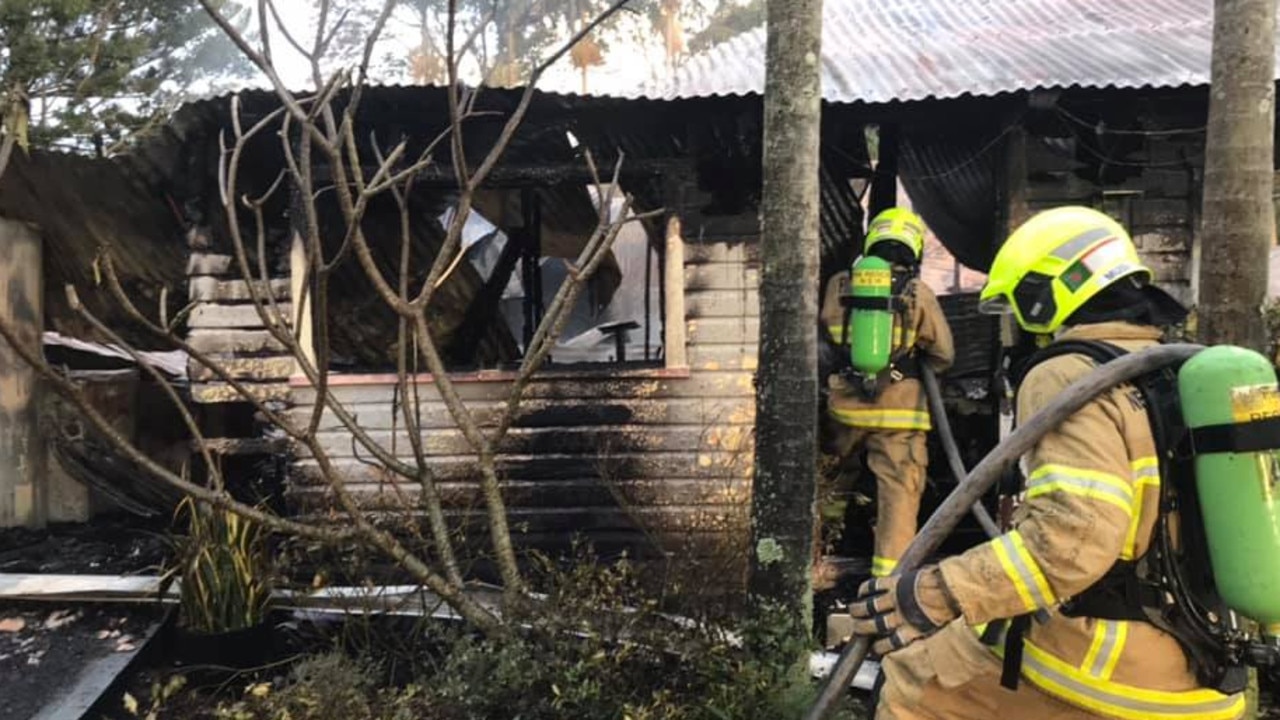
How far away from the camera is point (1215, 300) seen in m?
3.12

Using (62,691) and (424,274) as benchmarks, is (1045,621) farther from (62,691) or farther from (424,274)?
(424,274)

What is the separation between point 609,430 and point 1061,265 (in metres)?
3.78

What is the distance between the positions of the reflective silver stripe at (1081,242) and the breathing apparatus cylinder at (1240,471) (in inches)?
15.2

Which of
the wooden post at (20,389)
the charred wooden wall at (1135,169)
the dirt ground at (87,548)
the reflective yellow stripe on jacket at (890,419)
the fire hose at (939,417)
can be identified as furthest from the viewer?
the wooden post at (20,389)

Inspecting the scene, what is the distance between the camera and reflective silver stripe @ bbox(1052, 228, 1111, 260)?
211cm

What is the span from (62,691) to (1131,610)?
14.1 feet

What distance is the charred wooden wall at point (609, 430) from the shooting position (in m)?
5.61

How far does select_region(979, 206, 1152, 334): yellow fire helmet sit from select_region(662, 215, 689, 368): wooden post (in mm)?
3376

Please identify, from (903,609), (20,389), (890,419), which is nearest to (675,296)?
(890,419)

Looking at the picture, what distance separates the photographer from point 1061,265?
2.14 meters

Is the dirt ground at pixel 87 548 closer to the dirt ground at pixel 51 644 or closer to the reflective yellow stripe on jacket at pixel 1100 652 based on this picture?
the dirt ground at pixel 51 644

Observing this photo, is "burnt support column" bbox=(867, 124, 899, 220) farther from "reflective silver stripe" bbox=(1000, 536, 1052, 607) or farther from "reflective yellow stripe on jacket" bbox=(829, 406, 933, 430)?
"reflective silver stripe" bbox=(1000, 536, 1052, 607)

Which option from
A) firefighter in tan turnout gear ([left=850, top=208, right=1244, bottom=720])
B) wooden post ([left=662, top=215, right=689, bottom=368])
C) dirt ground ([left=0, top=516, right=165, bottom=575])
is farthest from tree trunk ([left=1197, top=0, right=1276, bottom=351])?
dirt ground ([left=0, top=516, right=165, bottom=575])

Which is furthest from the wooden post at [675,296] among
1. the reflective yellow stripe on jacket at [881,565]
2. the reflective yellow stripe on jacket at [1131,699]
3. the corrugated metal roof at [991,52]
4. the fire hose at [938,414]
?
the reflective yellow stripe on jacket at [1131,699]
